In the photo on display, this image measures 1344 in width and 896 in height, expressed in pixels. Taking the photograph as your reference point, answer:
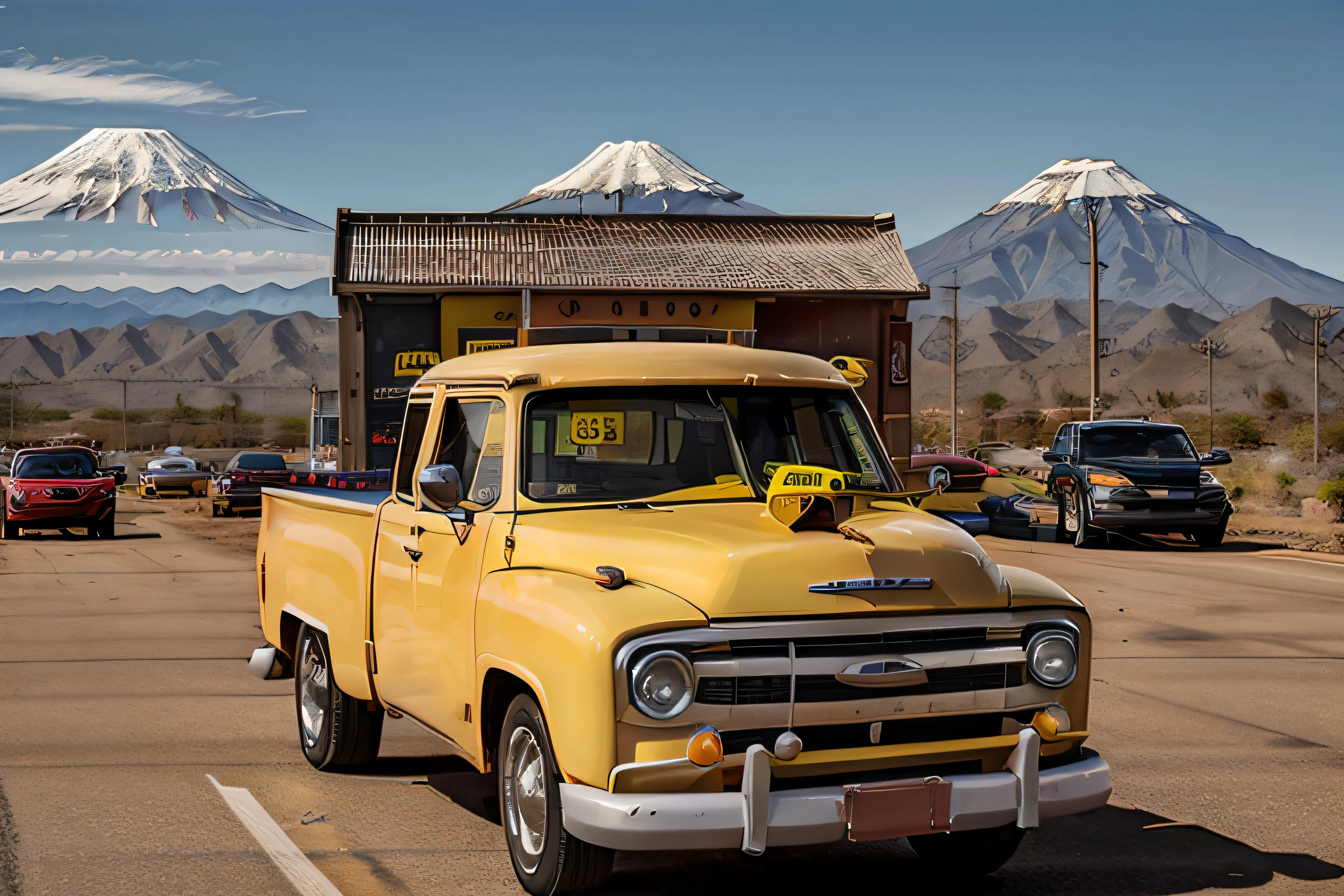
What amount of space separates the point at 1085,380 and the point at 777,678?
6308 inches

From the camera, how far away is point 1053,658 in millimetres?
4789

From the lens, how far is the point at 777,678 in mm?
Answer: 4355

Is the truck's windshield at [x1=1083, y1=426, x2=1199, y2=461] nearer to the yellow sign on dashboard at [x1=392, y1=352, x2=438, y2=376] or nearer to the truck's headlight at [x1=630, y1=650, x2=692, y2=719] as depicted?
the yellow sign on dashboard at [x1=392, y1=352, x2=438, y2=376]

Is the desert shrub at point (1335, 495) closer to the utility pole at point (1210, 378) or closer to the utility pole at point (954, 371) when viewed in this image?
the utility pole at point (1210, 378)

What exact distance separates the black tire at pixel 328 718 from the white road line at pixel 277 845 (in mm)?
502

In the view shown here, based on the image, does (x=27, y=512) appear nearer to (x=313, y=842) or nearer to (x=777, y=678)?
(x=313, y=842)

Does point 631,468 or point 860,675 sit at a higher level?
point 631,468

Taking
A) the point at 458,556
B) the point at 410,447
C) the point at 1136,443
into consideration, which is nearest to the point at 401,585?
the point at 458,556

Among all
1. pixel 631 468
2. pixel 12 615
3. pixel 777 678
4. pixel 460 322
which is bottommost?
pixel 12 615

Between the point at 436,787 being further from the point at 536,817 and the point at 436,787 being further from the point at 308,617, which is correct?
the point at 536,817

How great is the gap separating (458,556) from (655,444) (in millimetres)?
932

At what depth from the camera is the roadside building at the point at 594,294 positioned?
54.3 feet

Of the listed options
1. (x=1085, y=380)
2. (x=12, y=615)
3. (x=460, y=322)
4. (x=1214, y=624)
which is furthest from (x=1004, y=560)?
(x=1085, y=380)

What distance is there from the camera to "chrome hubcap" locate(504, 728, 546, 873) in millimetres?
4723
